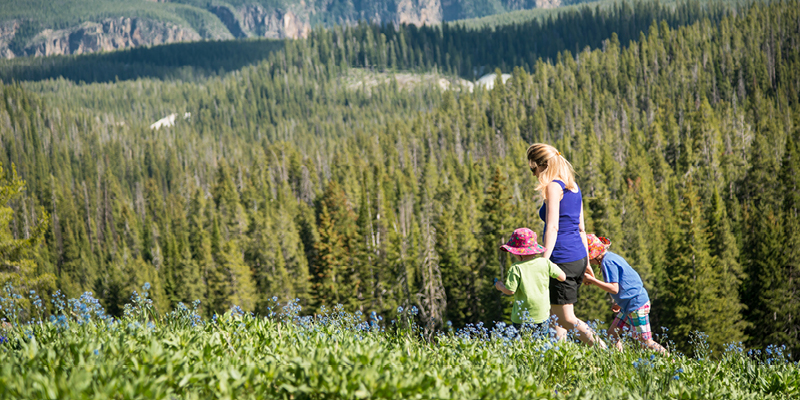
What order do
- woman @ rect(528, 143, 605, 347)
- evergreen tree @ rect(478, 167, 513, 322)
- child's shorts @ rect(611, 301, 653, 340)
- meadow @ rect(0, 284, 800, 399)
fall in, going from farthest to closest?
evergreen tree @ rect(478, 167, 513, 322) < child's shorts @ rect(611, 301, 653, 340) < woman @ rect(528, 143, 605, 347) < meadow @ rect(0, 284, 800, 399)

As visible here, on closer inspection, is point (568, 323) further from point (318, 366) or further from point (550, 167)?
point (318, 366)

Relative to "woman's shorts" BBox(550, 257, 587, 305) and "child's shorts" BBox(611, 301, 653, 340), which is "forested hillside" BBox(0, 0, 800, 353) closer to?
"woman's shorts" BBox(550, 257, 587, 305)

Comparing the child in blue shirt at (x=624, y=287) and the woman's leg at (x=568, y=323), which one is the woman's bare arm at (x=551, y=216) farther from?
the child in blue shirt at (x=624, y=287)

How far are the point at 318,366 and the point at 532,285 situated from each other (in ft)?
10.3

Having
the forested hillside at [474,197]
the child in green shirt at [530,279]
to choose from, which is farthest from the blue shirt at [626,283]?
the forested hillside at [474,197]

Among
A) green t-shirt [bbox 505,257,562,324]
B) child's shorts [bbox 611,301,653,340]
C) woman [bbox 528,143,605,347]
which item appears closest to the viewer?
green t-shirt [bbox 505,257,562,324]

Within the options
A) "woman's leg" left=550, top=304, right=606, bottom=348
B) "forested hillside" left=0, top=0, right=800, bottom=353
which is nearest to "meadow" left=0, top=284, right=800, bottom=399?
"woman's leg" left=550, top=304, right=606, bottom=348

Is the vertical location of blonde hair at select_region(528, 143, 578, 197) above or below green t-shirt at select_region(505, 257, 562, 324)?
above

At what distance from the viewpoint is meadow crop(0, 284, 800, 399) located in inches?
140

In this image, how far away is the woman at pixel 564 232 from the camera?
6297mm

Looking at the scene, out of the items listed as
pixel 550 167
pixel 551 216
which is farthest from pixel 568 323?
pixel 550 167

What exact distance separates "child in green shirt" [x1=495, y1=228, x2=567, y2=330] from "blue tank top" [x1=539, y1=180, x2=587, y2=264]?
0.25 metres

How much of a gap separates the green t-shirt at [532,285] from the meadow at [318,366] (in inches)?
12.5

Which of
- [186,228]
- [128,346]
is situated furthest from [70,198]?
[128,346]
